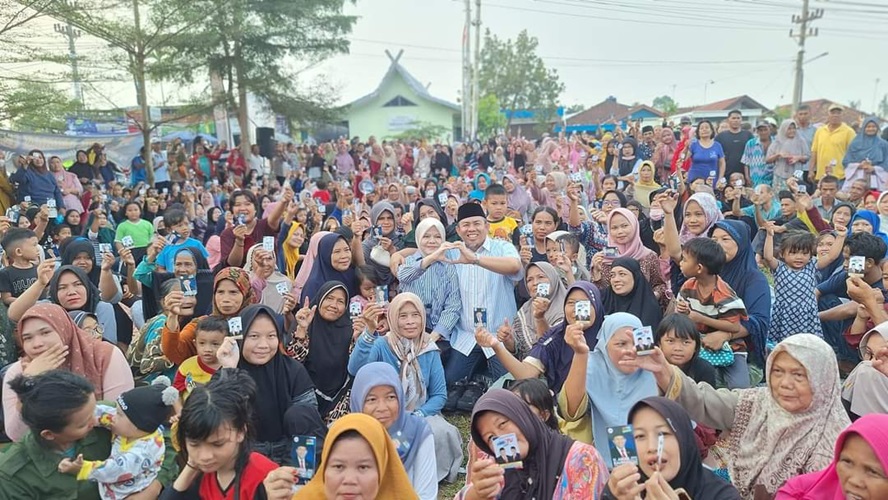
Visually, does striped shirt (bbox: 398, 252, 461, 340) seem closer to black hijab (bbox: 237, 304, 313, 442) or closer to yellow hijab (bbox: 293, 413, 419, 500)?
black hijab (bbox: 237, 304, 313, 442)

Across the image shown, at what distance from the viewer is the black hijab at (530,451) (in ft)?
8.12

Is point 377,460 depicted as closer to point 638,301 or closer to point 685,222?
point 638,301

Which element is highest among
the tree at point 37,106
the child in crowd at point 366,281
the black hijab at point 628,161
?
the tree at point 37,106

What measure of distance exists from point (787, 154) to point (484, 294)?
7.42 m

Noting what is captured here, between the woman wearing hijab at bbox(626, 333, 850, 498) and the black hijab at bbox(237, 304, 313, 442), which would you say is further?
the black hijab at bbox(237, 304, 313, 442)

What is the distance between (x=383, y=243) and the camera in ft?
20.9

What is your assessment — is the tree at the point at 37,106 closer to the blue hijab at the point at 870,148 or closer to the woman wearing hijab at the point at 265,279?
the woman wearing hijab at the point at 265,279

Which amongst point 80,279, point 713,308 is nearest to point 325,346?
point 80,279

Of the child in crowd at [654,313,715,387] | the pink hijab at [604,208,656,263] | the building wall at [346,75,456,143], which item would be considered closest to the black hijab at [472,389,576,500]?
the child in crowd at [654,313,715,387]

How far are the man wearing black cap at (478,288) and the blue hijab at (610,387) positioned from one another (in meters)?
1.60

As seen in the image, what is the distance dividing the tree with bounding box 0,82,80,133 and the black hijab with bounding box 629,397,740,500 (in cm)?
1164

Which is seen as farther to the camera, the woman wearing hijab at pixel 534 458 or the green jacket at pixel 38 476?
the green jacket at pixel 38 476

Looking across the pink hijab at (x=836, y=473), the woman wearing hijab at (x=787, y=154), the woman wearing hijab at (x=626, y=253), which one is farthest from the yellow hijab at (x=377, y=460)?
the woman wearing hijab at (x=787, y=154)

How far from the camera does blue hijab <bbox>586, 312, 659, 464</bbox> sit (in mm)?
3221
